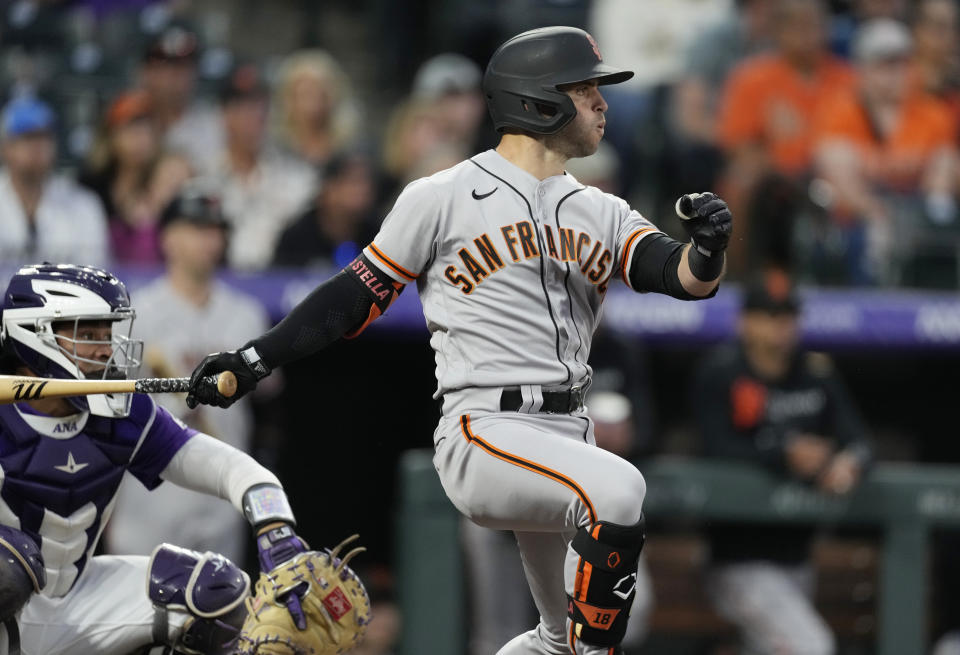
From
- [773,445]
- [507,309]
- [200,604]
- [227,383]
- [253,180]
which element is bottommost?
[773,445]

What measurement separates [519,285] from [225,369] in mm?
773

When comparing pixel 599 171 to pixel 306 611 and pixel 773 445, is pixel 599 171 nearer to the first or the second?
pixel 773 445

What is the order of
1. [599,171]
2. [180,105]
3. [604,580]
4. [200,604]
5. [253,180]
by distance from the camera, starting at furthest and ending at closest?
[180,105], [253,180], [599,171], [200,604], [604,580]

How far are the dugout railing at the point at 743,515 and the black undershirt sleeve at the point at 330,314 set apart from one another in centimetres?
288

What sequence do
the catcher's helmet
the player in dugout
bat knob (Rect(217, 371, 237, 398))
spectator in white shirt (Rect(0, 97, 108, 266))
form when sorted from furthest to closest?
spectator in white shirt (Rect(0, 97, 108, 266)) < the player in dugout < the catcher's helmet < bat knob (Rect(217, 371, 237, 398))

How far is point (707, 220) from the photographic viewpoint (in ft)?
12.5

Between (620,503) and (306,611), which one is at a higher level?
(620,503)

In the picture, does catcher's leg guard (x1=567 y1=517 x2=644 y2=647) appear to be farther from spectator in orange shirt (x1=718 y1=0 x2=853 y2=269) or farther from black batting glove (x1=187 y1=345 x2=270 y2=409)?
spectator in orange shirt (x1=718 y1=0 x2=853 y2=269)

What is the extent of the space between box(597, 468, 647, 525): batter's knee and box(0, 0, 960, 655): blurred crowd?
Result: 9.37 ft

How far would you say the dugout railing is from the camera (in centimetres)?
690

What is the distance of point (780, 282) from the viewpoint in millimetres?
7172

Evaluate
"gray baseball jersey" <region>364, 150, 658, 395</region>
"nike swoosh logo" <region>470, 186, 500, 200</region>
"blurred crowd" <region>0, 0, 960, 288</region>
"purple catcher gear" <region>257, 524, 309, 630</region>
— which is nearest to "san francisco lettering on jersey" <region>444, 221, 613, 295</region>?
"gray baseball jersey" <region>364, 150, 658, 395</region>

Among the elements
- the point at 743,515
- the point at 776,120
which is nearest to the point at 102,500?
the point at 743,515

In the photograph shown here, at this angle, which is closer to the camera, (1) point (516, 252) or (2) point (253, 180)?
(1) point (516, 252)
